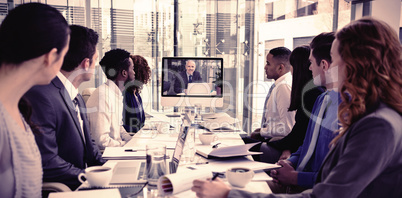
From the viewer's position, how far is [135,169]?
1.49 m

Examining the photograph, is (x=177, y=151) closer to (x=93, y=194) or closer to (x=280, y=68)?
(x=93, y=194)

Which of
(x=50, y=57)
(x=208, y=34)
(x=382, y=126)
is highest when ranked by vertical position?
(x=208, y=34)

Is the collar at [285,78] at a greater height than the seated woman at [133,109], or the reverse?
the collar at [285,78]

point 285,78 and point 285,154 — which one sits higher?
point 285,78

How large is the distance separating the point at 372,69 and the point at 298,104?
1.28 metres

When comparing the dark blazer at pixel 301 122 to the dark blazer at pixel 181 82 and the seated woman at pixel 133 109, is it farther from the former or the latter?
the seated woman at pixel 133 109

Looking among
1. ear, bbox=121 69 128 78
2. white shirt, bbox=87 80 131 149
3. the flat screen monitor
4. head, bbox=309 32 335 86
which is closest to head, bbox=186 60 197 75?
the flat screen monitor

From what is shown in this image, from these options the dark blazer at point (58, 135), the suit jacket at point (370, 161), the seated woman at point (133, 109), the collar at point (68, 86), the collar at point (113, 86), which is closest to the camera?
the suit jacket at point (370, 161)

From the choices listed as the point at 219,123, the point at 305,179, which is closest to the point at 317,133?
the point at 305,179

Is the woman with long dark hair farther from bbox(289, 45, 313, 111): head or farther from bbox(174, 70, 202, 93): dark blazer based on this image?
bbox(174, 70, 202, 93): dark blazer

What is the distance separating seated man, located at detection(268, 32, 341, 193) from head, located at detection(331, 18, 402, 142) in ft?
1.74

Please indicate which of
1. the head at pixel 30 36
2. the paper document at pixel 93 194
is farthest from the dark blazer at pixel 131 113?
the head at pixel 30 36

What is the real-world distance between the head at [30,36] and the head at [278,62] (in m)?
2.52

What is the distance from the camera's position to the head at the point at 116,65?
2719mm
